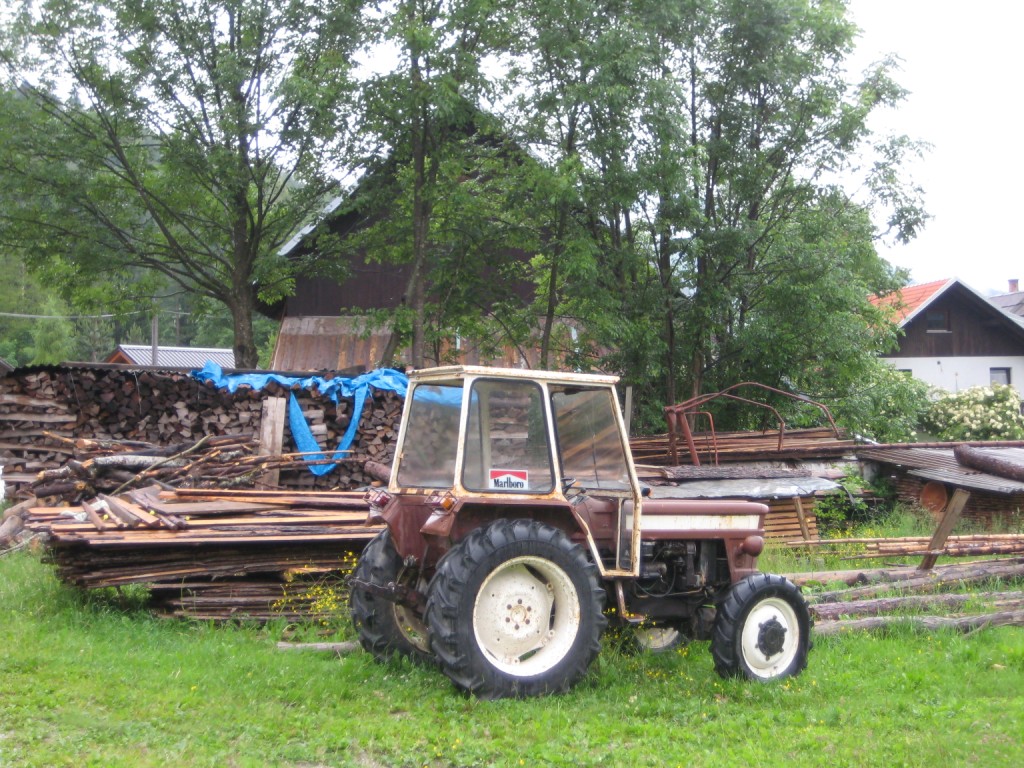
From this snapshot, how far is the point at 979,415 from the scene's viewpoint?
26469mm

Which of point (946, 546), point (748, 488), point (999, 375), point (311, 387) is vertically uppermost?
point (999, 375)

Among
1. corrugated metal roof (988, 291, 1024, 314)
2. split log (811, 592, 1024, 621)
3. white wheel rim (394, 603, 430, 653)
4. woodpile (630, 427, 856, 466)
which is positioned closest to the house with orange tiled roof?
corrugated metal roof (988, 291, 1024, 314)

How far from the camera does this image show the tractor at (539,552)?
6.52 meters

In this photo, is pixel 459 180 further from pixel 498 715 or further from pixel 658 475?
pixel 498 715

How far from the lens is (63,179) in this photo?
17000 millimetres

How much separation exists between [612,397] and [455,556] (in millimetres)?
1711

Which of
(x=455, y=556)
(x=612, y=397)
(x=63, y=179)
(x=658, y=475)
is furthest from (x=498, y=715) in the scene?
(x=63, y=179)

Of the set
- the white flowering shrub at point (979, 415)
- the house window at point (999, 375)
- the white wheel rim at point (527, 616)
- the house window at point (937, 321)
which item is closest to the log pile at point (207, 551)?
the white wheel rim at point (527, 616)

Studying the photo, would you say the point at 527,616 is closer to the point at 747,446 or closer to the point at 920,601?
the point at 920,601

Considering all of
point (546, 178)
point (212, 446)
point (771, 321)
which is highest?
point (546, 178)

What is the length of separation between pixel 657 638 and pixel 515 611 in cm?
205

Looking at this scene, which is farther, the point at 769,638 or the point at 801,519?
the point at 801,519

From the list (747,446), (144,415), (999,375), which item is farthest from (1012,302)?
(144,415)

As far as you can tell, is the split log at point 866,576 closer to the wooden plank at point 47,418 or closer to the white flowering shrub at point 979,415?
the wooden plank at point 47,418
